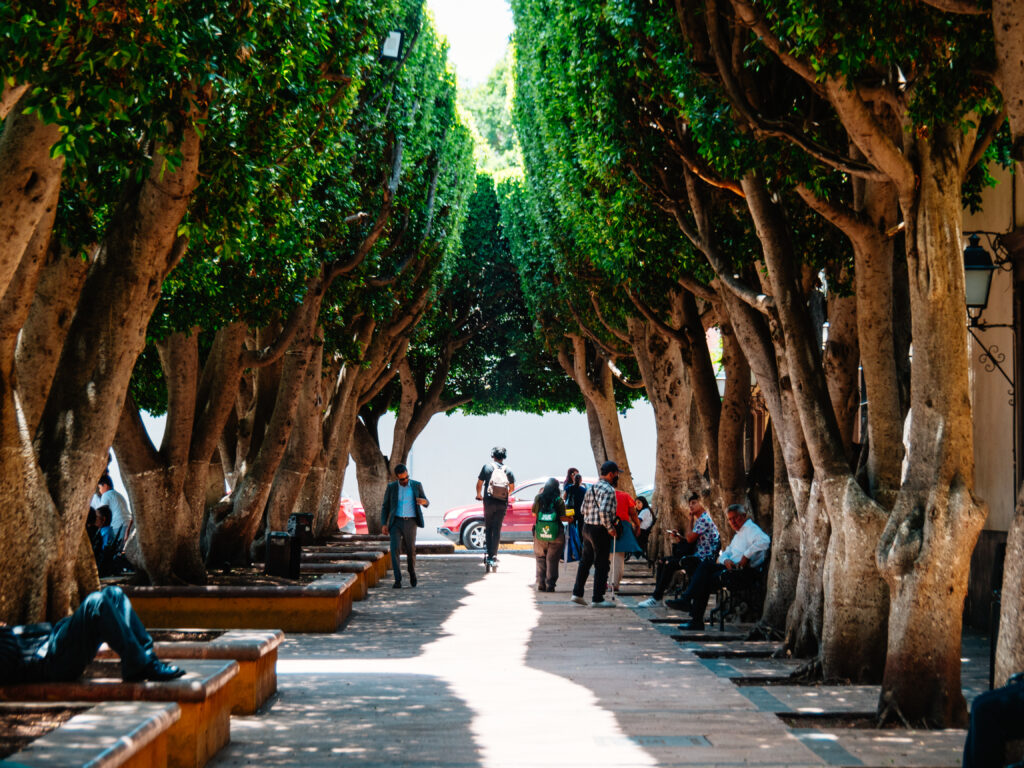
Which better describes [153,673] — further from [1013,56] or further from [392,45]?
[392,45]

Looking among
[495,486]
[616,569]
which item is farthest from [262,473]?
[616,569]

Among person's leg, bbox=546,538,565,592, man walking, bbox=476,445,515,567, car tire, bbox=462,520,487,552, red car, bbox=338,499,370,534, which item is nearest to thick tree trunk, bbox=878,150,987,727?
person's leg, bbox=546,538,565,592

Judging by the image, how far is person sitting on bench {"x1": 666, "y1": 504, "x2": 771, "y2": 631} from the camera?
11750 mm

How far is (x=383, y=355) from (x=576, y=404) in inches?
410

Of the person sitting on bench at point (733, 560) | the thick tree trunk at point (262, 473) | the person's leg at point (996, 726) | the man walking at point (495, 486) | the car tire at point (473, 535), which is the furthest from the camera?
the car tire at point (473, 535)

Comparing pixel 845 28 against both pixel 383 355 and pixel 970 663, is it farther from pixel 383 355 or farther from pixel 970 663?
pixel 383 355

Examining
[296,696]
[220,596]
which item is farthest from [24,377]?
[220,596]

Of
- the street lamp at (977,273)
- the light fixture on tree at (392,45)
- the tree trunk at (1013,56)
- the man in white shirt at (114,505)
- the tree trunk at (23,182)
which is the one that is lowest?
the man in white shirt at (114,505)

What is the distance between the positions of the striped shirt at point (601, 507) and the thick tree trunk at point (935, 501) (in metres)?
→ 6.67

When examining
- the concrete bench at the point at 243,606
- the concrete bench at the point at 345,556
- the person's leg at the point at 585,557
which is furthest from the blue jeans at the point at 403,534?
the concrete bench at the point at 243,606

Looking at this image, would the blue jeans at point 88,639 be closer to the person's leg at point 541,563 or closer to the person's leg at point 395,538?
the person's leg at point 395,538

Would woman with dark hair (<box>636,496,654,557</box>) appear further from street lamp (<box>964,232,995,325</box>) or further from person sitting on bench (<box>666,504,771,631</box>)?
street lamp (<box>964,232,995,325</box>)

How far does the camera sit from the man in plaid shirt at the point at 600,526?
1371cm

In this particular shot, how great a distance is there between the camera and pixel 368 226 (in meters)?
16.0
